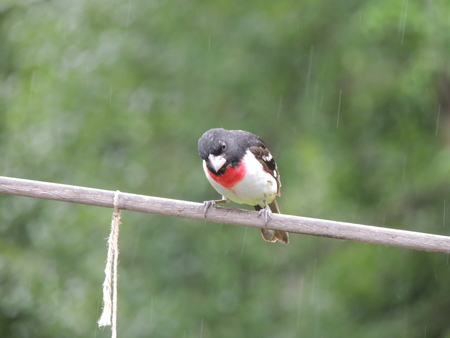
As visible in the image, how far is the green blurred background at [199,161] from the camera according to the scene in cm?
786

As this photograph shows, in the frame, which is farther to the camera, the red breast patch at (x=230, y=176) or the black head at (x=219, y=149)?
the red breast patch at (x=230, y=176)

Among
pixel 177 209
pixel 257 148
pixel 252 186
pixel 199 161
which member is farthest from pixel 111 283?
pixel 199 161

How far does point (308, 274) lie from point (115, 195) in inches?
228

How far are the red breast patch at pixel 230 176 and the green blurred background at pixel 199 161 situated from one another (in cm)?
368

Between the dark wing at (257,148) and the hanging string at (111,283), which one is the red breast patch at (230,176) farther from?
the hanging string at (111,283)

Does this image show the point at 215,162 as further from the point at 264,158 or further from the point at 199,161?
the point at 199,161

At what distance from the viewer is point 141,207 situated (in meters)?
3.29

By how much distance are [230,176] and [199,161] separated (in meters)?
3.82

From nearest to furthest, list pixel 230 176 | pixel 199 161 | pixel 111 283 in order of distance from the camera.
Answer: pixel 111 283 < pixel 230 176 < pixel 199 161

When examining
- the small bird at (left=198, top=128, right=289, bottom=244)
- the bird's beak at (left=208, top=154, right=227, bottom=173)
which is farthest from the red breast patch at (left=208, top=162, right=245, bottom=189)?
the bird's beak at (left=208, top=154, right=227, bottom=173)

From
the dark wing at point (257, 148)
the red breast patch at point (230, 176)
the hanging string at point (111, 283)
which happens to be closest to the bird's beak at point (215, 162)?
the red breast patch at point (230, 176)

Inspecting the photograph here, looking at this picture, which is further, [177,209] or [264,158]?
[264,158]

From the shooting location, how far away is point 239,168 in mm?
4359

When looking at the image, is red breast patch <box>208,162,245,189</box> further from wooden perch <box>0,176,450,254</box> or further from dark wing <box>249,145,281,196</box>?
wooden perch <box>0,176,450,254</box>
